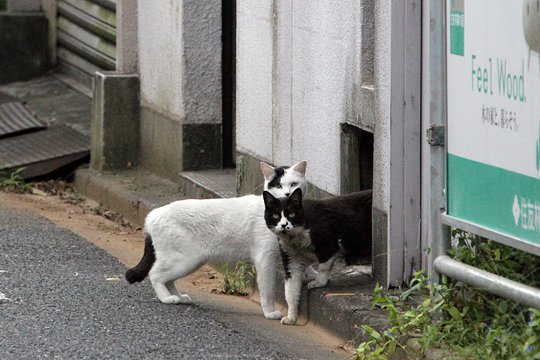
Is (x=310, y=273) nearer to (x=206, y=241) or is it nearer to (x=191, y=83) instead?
(x=206, y=241)

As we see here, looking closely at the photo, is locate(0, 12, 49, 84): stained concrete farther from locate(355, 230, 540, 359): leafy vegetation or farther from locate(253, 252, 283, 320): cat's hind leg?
locate(355, 230, 540, 359): leafy vegetation

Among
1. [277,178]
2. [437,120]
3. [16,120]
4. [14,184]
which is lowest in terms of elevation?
[14,184]

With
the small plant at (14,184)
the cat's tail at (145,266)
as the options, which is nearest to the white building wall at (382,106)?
the cat's tail at (145,266)

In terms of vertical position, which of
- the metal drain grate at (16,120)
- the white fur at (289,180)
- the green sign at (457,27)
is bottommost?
Answer: the metal drain grate at (16,120)

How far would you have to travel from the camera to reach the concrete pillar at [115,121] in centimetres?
1143

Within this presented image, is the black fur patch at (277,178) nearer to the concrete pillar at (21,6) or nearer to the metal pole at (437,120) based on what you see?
the metal pole at (437,120)

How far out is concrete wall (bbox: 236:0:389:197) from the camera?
23.3 ft

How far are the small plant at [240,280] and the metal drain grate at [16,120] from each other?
540cm

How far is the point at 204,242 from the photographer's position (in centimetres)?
721

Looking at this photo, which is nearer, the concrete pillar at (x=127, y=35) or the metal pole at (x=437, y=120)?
the metal pole at (x=437, y=120)

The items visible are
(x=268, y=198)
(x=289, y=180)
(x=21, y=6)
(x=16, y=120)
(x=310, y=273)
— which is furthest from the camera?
(x=21, y=6)

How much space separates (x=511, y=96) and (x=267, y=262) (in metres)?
2.59

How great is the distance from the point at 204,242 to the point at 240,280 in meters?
0.83

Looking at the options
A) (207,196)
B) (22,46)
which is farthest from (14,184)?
(22,46)
